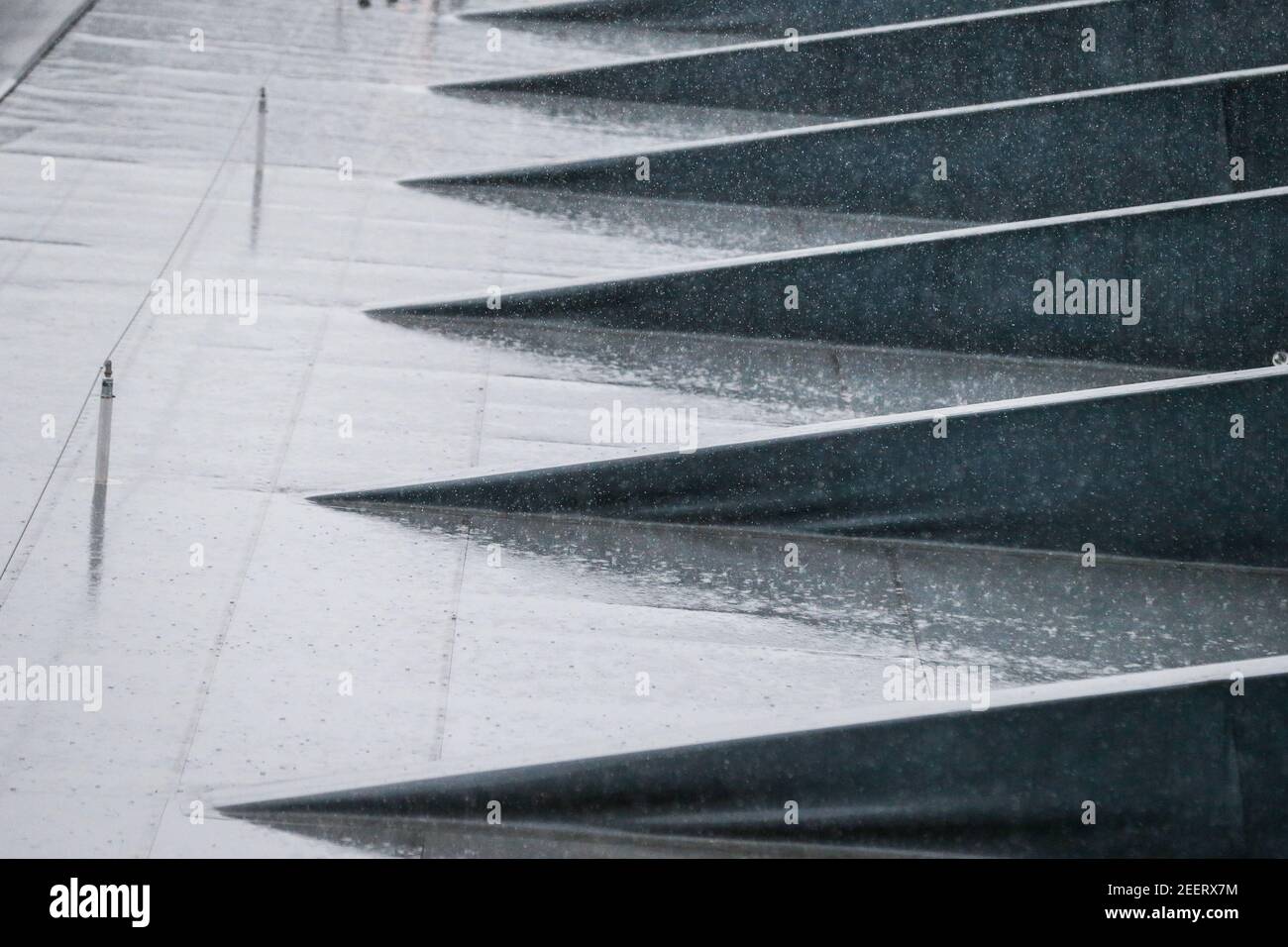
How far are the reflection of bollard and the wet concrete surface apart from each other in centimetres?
11

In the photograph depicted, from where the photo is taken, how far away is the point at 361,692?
686 cm

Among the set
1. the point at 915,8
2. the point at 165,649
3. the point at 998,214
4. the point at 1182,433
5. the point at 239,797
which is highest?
the point at 915,8

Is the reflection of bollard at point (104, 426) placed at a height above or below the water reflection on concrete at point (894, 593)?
above

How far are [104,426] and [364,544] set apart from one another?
4.81 feet

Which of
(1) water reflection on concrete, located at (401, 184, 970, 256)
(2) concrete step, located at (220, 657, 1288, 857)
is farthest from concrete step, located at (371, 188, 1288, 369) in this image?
(2) concrete step, located at (220, 657, 1288, 857)

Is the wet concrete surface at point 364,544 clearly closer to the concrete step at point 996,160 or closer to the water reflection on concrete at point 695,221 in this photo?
the water reflection on concrete at point 695,221

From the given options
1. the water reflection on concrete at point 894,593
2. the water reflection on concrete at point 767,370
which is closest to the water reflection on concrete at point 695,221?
the water reflection on concrete at point 767,370

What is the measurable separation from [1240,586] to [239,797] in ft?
17.1

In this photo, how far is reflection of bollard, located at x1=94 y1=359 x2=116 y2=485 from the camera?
26.1ft

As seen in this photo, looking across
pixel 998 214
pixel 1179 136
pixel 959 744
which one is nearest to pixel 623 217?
pixel 998 214

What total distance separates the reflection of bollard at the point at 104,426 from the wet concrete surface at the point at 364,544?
11 centimetres

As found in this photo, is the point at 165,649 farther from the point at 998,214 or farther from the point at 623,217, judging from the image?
the point at 998,214

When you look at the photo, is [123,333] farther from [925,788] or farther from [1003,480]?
[925,788]

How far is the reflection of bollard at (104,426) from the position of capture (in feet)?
26.1
